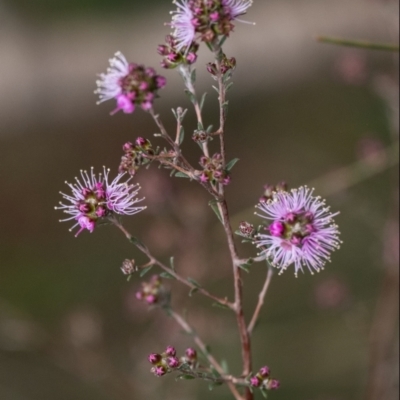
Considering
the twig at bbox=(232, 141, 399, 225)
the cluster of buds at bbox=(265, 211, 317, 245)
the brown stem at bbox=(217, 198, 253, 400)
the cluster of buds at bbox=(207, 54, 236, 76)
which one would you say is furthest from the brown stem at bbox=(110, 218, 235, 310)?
the twig at bbox=(232, 141, 399, 225)

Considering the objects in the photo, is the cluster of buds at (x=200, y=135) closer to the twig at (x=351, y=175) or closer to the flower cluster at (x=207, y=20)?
the flower cluster at (x=207, y=20)

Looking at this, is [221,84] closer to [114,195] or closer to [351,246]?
[114,195]

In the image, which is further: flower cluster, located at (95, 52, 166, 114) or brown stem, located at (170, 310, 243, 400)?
brown stem, located at (170, 310, 243, 400)

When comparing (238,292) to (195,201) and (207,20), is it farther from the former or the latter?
(195,201)

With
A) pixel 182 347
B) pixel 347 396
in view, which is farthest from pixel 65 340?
pixel 347 396

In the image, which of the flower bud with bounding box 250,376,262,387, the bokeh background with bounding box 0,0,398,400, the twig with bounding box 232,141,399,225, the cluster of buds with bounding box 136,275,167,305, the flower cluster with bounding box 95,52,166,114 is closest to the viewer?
the flower cluster with bounding box 95,52,166,114

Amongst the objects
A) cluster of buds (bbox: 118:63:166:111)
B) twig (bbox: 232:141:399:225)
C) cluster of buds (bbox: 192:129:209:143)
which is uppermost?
twig (bbox: 232:141:399:225)

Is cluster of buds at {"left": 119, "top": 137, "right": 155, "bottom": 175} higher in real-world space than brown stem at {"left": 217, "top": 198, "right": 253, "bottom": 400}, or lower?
higher

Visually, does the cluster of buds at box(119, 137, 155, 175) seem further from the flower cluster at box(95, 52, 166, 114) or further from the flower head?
the flower head
